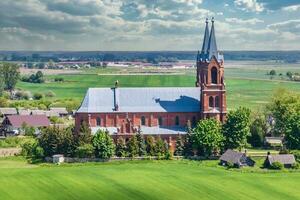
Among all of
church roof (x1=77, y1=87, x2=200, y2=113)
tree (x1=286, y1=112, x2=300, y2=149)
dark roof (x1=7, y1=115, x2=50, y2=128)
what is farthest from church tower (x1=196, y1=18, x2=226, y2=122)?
dark roof (x1=7, y1=115, x2=50, y2=128)

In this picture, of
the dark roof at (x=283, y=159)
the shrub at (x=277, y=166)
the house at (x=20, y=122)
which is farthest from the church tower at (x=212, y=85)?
the house at (x=20, y=122)

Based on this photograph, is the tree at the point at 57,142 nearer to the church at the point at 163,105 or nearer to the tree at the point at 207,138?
the church at the point at 163,105

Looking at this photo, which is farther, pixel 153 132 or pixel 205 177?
pixel 153 132

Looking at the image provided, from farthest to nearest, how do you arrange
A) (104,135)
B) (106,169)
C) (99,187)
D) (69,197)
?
(104,135)
(106,169)
(99,187)
(69,197)

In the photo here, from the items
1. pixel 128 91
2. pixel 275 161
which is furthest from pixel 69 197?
pixel 128 91

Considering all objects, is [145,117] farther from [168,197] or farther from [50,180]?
[168,197]

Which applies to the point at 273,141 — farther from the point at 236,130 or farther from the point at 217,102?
the point at 236,130

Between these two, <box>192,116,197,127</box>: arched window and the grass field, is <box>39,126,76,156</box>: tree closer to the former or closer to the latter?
the grass field
